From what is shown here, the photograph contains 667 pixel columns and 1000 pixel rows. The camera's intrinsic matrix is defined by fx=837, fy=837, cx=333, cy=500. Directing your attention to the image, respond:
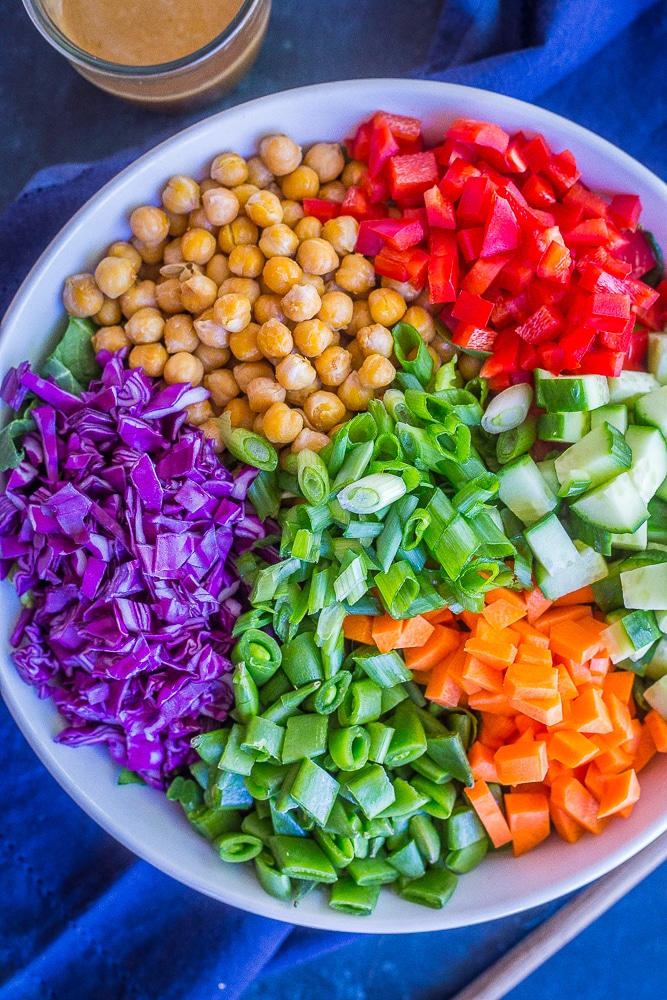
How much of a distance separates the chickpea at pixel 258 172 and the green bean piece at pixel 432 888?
5.01 ft

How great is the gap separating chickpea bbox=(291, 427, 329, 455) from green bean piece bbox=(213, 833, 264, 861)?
0.80 m

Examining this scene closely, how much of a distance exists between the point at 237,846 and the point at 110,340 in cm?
110

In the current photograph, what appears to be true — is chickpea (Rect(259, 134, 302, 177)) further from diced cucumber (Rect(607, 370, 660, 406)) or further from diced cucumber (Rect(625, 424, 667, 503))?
diced cucumber (Rect(625, 424, 667, 503))

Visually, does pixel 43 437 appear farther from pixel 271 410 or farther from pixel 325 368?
pixel 325 368

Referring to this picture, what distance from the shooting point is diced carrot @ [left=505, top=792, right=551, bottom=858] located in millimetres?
1736

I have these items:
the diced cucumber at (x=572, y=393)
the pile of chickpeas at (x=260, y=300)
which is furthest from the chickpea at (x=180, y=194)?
the diced cucumber at (x=572, y=393)

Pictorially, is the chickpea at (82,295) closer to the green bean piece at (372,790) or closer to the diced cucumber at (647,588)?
the green bean piece at (372,790)

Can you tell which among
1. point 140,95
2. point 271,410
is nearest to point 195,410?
point 271,410

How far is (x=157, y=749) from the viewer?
177cm

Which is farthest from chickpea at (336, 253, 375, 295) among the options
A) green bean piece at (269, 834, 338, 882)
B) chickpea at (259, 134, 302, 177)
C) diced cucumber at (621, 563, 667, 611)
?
green bean piece at (269, 834, 338, 882)

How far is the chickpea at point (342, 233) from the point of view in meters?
1.76

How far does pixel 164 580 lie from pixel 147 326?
54 centimetres

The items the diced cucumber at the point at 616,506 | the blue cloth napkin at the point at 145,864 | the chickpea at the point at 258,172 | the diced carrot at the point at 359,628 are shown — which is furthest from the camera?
the blue cloth napkin at the point at 145,864

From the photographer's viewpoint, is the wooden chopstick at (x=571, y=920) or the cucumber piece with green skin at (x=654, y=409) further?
the wooden chopstick at (x=571, y=920)
